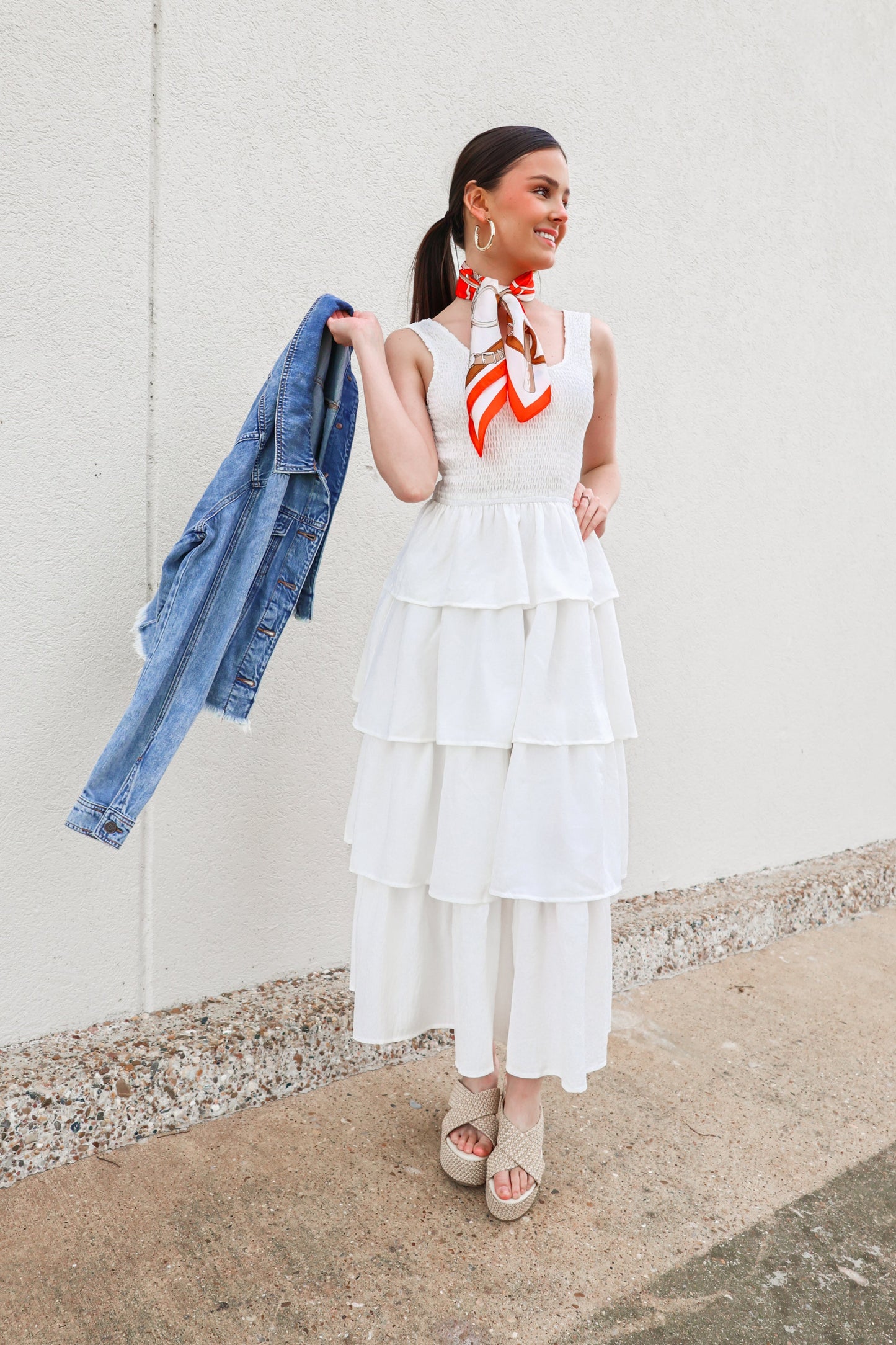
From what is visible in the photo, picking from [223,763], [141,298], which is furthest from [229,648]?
[141,298]

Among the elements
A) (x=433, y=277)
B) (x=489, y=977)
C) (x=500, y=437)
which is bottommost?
(x=489, y=977)

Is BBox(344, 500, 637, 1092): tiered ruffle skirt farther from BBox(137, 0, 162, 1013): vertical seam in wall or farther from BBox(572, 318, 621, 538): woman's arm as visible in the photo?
BBox(137, 0, 162, 1013): vertical seam in wall

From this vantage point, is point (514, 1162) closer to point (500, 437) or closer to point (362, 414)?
point (500, 437)

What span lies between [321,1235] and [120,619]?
118cm

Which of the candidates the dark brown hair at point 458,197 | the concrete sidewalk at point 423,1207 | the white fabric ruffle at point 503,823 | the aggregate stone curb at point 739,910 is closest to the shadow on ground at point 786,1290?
the concrete sidewalk at point 423,1207

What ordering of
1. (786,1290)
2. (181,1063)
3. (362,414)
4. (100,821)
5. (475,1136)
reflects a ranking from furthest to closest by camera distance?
(362,414) → (181,1063) → (475,1136) → (100,821) → (786,1290)

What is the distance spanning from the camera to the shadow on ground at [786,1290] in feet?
5.22

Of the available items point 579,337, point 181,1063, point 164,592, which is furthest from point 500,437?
point 181,1063

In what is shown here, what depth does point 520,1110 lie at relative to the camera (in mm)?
1865

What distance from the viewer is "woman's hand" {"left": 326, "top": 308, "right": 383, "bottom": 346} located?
5.69 ft

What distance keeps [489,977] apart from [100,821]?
73 centimetres

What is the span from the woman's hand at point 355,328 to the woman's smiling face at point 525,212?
0.88ft

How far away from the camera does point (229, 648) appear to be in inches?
75.0

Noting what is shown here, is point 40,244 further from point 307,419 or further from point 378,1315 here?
point 378,1315
